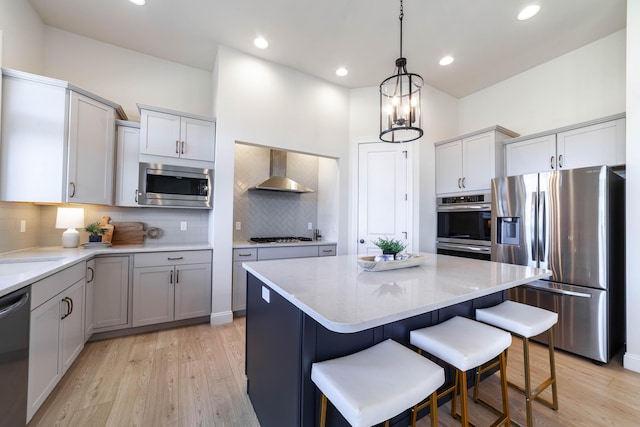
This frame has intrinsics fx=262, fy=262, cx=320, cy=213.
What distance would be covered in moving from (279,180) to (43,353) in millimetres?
2767

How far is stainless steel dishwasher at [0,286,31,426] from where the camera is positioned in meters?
1.25

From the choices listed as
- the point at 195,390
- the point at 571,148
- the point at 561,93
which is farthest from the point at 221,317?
the point at 561,93

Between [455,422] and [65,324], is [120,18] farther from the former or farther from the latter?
[455,422]

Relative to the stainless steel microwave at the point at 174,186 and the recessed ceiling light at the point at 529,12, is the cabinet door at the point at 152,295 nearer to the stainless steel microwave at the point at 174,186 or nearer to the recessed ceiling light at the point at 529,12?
the stainless steel microwave at the point at 174,186

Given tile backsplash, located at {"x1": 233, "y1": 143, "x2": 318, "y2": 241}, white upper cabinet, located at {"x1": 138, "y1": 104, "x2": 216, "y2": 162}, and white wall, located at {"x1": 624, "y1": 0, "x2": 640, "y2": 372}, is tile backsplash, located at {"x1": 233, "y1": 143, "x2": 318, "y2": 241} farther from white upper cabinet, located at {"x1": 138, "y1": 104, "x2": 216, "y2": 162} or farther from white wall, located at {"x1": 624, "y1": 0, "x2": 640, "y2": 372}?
white wall, located at {"x1": 624, "y1": 0, "x2": 640, "y2": 372}

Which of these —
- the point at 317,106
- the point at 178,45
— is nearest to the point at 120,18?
the point at 178,45

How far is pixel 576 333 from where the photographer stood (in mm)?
2406

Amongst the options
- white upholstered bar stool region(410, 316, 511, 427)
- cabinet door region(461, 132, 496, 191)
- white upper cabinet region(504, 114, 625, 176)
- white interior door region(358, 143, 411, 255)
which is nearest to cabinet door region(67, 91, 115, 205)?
white interior door region(358, 143, 411, 255)

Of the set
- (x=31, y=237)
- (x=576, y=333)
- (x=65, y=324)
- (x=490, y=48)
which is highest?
(x=490, y=48)

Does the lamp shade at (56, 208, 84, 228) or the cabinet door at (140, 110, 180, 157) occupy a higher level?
the cabinet door at (140, 110, 180, 157)

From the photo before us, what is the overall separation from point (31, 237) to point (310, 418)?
10.6 feet

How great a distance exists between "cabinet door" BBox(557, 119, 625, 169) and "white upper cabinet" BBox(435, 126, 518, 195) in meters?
0.59

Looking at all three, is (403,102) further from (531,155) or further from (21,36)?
(21,36)

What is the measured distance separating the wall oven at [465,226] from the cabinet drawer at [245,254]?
Answer: 2.63 m
